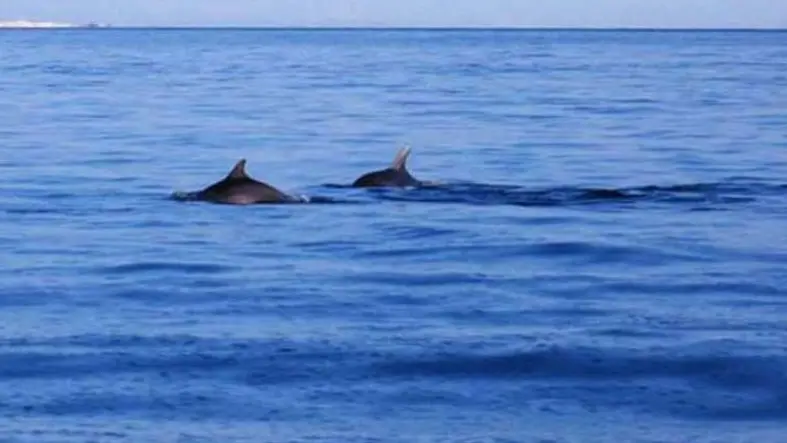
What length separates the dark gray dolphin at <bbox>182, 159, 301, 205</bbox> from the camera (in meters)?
19.4

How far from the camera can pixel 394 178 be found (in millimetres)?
21172

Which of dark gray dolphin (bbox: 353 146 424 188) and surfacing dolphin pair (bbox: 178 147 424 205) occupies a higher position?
dark gray dolphin (bbox: 353 146 424 188)

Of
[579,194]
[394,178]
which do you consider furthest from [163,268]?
[579,194]

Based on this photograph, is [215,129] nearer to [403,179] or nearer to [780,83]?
[403,179]

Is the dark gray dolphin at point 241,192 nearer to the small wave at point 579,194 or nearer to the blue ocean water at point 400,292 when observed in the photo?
the blue ocean water at point 400,292

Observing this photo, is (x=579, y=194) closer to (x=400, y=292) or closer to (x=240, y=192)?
(x=240, y=192)

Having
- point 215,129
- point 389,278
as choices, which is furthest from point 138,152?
point 389,278

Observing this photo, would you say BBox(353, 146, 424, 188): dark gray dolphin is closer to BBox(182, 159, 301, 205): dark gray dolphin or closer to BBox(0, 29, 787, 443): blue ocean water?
BBox(0, 29, 787, 443): blue ocean water

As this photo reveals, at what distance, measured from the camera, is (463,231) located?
1727 cm

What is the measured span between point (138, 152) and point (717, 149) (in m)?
8.03

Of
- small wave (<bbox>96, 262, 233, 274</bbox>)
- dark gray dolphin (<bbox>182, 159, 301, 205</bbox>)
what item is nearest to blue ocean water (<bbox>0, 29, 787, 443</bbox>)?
small wave (<bbox>96, 262, 233, 274</bbox>)

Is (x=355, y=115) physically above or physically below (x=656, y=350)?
above

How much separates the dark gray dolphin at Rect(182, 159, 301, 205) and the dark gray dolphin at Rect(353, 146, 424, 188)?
1.68 meters

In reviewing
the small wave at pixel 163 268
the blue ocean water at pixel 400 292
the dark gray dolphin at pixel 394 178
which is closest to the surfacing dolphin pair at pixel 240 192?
the blue ocean water at pixel 400 292
